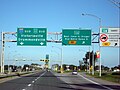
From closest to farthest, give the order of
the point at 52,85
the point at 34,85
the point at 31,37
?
1. the point at 34,85
2. the point at 52,85
3. the point at 31,37

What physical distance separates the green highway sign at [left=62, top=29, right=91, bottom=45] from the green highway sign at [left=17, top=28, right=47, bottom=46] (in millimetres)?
3184

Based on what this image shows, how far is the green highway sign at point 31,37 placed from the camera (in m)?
50.0

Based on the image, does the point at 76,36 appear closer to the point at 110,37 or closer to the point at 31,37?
the point at 110,37

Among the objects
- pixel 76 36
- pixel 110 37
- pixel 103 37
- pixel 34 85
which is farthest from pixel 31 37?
pixel 34 85

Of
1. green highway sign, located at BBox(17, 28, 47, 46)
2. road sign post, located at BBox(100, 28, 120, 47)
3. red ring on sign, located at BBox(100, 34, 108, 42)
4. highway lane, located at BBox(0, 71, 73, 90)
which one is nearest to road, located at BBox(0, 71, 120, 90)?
highway lane, located at BBox(0, 71, 73, 90)

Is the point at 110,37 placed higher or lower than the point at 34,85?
higher

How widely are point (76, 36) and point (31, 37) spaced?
7.00 metres

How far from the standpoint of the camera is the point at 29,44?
5000 centimetres

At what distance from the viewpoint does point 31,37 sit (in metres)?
50.1

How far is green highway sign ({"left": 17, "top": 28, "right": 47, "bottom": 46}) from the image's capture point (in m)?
50.0

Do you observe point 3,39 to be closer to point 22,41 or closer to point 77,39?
point 22,41

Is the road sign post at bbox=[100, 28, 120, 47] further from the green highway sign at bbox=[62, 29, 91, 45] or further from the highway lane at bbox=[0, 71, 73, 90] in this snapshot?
the highway lane at bbox=[0, 71, 73, 90]

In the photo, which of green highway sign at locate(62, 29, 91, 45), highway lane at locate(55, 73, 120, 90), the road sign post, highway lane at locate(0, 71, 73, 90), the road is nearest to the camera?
highway lane at locate(0, 71, 73, 90)

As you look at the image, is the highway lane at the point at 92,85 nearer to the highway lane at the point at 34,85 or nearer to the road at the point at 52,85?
the road at the point at 52,85
